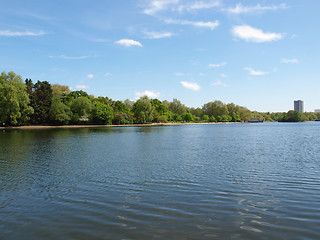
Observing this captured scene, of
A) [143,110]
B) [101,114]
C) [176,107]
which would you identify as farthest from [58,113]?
[176,107]

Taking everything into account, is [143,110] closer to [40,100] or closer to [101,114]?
[101,114]

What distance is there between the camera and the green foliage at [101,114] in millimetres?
97562

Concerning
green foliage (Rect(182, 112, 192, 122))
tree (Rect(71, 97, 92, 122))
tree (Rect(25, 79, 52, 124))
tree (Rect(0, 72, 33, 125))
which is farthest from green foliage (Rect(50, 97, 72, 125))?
green foliage (Rect(182, 112, 192, 122))

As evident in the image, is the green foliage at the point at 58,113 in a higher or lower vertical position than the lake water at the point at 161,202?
higher

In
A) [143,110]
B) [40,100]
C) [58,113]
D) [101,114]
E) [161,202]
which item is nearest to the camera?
[161,202]

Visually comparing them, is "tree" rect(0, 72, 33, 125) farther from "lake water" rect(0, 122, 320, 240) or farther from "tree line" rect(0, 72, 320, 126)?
"lake water" rect(0, 122, 320, 240)

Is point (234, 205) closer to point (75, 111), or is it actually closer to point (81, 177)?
point (81, 177)

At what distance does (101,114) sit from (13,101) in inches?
1371

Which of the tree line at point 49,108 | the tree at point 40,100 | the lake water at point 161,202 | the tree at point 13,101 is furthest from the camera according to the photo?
the tree at point 40,100

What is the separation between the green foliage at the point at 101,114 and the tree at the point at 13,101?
25.1 m

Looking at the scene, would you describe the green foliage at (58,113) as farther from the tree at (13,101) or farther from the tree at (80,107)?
the tree at (13,101)

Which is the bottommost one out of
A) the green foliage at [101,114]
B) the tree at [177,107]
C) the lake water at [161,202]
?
the lake water at [161,202]

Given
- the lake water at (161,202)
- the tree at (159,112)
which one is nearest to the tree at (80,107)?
the tree at (159,112)

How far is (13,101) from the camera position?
69312 millimetres
